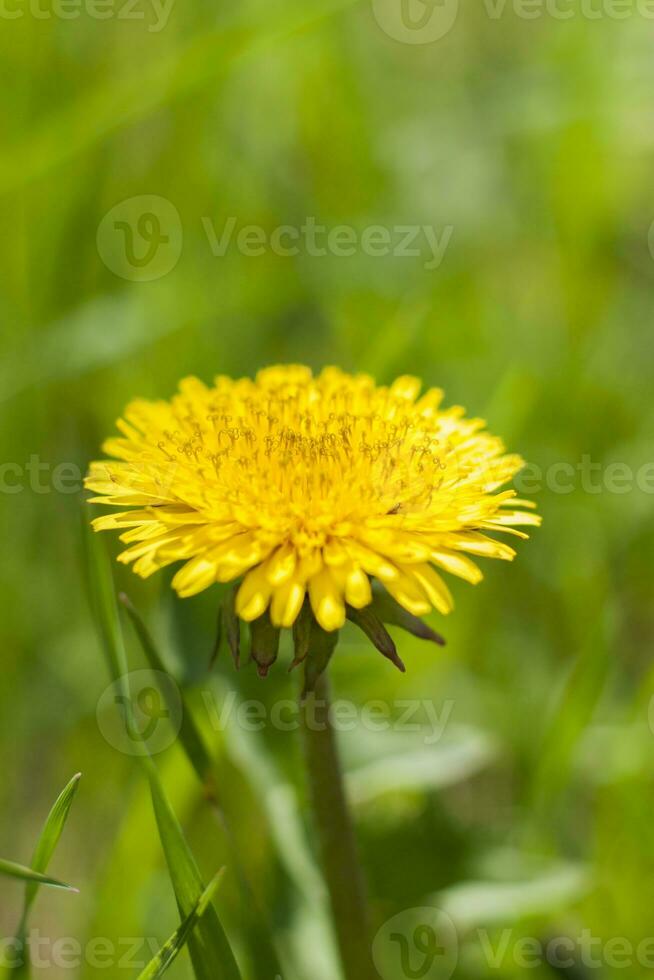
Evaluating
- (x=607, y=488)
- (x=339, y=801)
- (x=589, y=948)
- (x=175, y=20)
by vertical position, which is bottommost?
(x=589, y=948)

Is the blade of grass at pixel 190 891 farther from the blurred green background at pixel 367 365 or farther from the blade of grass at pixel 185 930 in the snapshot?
the blurred green background at pixel 367 365

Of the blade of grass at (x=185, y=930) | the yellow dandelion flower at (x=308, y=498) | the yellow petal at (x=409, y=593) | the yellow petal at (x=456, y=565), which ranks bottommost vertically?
the blade of grass at (x=185, y=930)

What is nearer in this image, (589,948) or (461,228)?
(589,948)

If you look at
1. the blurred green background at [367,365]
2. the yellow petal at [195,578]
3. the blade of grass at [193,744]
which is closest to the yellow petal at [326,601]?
the yellow petal at [195,578]

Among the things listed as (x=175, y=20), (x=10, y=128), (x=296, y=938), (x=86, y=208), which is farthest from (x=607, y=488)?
(x=175, y=20)

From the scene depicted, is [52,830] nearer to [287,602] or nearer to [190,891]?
[190,891]

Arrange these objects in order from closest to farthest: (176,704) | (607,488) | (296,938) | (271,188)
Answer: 1. (176,704)
2. (296,938)
3. (607,488)
4. (271,188)

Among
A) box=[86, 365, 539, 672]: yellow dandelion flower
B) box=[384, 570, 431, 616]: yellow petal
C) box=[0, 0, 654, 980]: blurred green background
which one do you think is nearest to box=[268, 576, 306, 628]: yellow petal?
box=[86, 365, 539, 672]: yellow dandelion flower

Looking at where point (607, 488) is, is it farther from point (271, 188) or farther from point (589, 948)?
point (271, 188)
